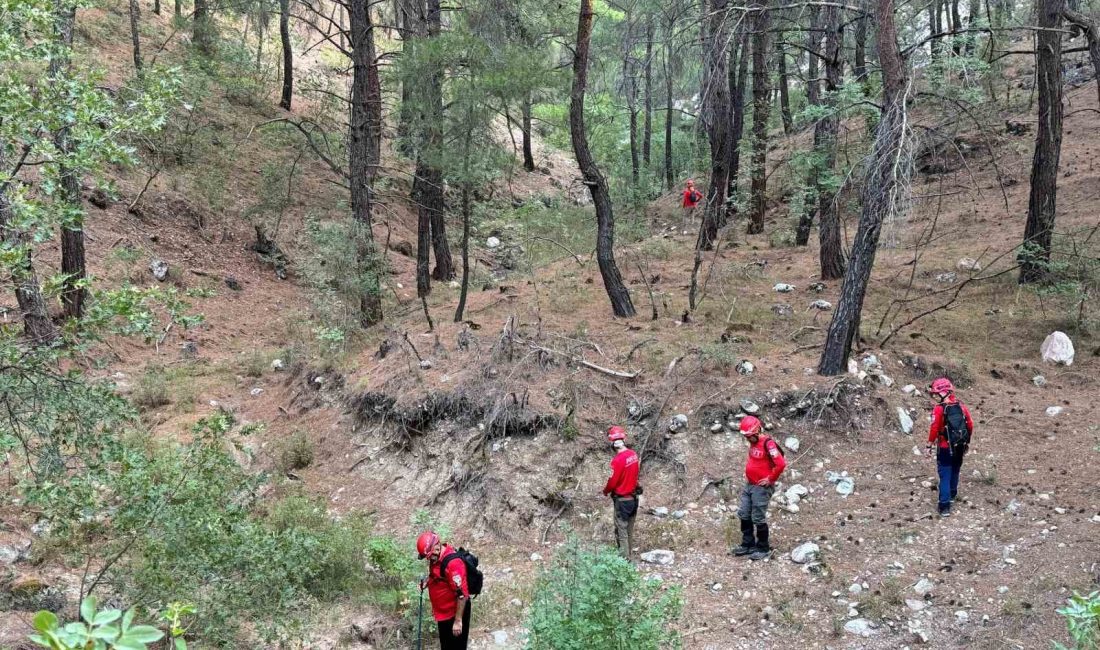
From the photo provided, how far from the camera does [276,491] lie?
9.47 m

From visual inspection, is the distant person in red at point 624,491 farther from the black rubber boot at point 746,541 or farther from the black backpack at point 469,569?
the black backpack at point 469,569

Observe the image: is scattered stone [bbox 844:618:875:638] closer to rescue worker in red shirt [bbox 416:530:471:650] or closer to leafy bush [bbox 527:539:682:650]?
leafy bush [bbox 527:539:682:650]

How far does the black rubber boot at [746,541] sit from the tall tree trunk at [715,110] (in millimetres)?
4993

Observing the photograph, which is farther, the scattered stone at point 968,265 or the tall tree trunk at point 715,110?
the scattered stone at point 968,265

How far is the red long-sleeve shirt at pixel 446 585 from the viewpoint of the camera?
5766 millimetres

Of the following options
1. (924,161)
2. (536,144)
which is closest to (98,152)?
(924,161)

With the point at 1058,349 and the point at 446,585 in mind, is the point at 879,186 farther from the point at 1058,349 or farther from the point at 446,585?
the point at 446,585

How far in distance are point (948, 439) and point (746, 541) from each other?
219 centimetres

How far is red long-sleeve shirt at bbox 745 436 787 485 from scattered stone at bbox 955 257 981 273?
25.0ft

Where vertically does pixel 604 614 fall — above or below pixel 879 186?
below

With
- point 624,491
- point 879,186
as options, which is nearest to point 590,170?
point 879,186

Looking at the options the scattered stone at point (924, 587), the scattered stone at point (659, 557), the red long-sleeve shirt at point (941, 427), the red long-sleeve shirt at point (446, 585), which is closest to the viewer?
the red long-sleeve shirt at point (446, 585)

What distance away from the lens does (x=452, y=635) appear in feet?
19.3

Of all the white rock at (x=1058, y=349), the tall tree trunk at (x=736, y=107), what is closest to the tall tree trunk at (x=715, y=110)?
the tall tree trunk at (x=736, y=107)
